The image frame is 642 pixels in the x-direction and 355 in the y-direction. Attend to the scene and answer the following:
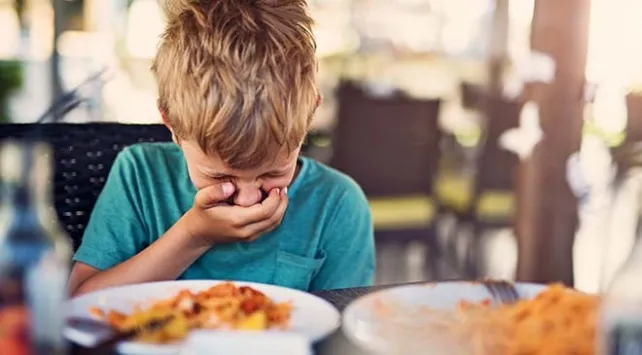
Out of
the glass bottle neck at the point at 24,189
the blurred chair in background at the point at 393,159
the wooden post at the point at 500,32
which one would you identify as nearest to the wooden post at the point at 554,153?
the blurred chair in background at the point at 393,159

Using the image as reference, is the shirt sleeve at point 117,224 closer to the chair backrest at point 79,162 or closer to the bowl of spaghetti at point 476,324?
the chair backrest at point 79,162

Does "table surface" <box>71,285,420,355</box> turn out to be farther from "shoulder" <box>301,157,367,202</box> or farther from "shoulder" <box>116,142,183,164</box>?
"shoulder" <box>116,142,183,164</box>

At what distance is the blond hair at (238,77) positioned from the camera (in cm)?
118

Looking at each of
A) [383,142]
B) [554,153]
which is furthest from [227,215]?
[383,142]

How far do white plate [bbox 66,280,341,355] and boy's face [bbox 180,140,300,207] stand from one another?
0.61 feet

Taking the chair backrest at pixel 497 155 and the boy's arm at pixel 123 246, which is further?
the chair backrest at pixel 497 155

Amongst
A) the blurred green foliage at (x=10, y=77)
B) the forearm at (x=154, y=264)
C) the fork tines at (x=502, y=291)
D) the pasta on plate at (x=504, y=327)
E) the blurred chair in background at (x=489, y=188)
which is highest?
the pasta on plate at (x=504, y=327)

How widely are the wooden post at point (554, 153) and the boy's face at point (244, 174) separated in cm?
171

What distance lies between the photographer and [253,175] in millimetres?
1227

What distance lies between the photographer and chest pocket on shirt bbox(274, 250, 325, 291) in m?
1.40

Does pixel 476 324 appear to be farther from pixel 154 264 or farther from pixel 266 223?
pixel 154 264

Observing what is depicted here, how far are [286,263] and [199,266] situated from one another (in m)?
0.13

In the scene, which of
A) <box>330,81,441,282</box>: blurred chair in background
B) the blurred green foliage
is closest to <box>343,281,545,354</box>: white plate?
<box>330,81,441,282</box>: blurred chair in background

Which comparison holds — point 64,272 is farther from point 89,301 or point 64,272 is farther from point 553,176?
point 553,176
